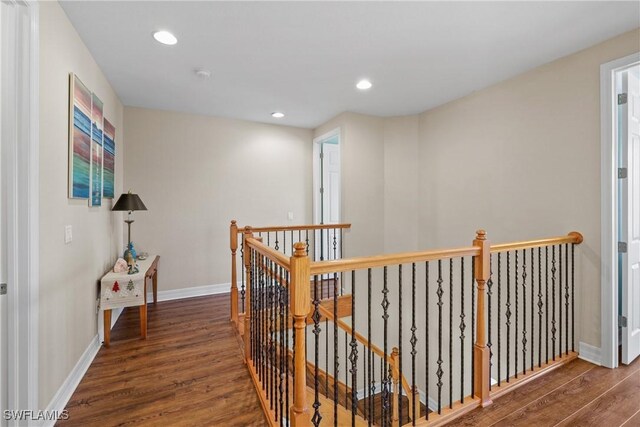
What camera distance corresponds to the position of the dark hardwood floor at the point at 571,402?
181 cm

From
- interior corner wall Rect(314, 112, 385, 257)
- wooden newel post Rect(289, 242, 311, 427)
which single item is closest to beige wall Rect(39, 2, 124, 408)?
wooden newel post Rect(289, 242, 311, 427)

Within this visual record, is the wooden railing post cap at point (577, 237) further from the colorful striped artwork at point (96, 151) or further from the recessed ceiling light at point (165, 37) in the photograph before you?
the colorful striped artwork at point (96, 151)

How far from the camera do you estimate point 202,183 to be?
424cm

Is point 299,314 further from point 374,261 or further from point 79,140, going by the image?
point 79,140

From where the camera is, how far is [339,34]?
2271mm

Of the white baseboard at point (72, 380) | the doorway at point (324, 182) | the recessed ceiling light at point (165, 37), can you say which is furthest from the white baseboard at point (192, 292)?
the recessed ceiling light at point (165, 37)

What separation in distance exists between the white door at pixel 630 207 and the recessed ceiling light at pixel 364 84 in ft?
7.03

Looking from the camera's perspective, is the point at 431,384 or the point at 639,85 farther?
the point at 431,384

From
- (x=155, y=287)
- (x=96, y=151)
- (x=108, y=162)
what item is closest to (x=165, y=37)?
(x=96, y=151)

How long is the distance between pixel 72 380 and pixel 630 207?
14.8 feet

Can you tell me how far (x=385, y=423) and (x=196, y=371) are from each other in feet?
4.96

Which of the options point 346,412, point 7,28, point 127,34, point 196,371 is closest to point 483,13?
point 127,34

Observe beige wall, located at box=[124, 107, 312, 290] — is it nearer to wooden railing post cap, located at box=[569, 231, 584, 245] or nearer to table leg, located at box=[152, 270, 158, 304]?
table leg, located at box=[152, 270, 158, 304]

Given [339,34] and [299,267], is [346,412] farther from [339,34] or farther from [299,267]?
[339,34]
